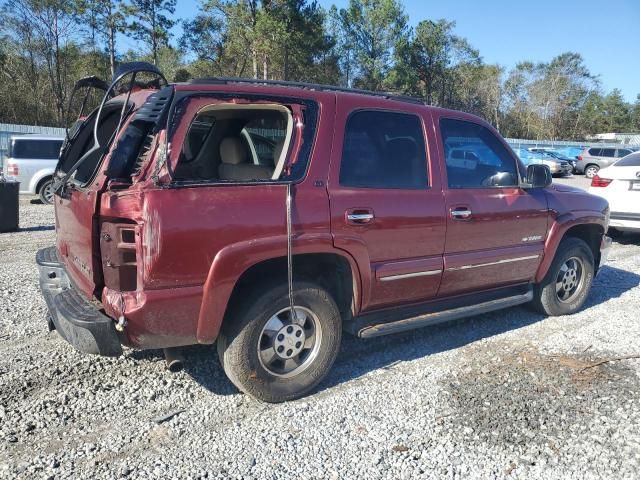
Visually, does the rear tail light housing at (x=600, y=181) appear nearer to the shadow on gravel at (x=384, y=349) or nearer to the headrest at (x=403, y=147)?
the shadow on gravel at (x=384, y=349)

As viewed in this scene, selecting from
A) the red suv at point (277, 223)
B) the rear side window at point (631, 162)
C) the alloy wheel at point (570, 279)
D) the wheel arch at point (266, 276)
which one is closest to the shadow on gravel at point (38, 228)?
the red suv at point (277, 223)

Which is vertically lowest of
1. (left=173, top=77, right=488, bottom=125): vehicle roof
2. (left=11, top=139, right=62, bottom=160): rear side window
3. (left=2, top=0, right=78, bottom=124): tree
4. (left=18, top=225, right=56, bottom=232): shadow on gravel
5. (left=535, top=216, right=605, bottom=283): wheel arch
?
(left=18, top=225, right=56, bottom=232): shadow on gravel

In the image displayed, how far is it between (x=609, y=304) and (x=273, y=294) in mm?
4296

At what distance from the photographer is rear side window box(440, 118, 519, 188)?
13.6 ft

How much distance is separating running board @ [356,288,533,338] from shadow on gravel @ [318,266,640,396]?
1.21 feet

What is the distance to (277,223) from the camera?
3129mm

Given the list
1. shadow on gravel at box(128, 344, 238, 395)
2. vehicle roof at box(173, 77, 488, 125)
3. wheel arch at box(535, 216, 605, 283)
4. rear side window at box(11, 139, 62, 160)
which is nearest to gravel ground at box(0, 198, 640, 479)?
shadow on gravel at box(128, 344, 238, 395)

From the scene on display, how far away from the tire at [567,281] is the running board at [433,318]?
35 cm

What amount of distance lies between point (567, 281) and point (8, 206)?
29.5 ft

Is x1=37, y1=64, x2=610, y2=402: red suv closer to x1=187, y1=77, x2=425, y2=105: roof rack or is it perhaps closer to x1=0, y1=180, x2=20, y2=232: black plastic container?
x1=187, y1=77, x2=425, y2=105: roof rack

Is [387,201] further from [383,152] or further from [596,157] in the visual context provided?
[596,157]

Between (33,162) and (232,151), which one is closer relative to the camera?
(232,151)

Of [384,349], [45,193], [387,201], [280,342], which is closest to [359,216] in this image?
[387,201]

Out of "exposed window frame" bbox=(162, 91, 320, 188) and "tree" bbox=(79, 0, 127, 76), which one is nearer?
"exposed window frame" bbox=(162, 91, 320, 188)
